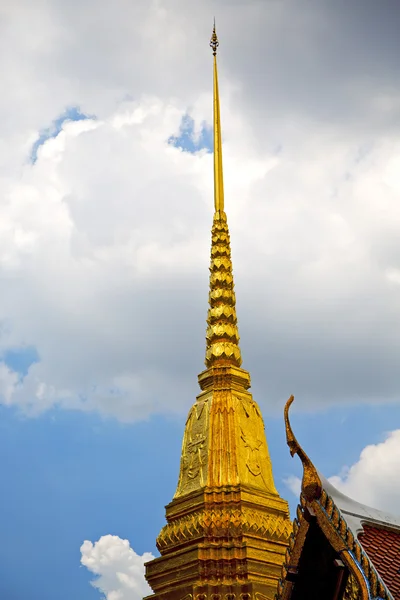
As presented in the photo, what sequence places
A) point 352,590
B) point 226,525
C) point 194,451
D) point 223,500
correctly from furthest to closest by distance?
point 194,451 < point 223,500 < point 226,525 < point 352,590

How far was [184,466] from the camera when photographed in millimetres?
17562

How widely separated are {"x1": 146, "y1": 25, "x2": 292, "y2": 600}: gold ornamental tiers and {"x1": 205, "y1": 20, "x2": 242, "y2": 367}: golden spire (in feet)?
0.09

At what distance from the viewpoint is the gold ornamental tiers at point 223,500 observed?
50.2 ft

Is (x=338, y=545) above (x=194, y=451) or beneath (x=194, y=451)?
beneath

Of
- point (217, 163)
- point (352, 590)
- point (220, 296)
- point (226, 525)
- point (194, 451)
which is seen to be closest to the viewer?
point (352, 590)

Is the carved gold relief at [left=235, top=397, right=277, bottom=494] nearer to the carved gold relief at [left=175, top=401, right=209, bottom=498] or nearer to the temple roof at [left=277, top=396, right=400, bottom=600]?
the carved gold relief at [left=175, top=401, right=209, bottom=498]

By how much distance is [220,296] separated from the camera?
1941 cm

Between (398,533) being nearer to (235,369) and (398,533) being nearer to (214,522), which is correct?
(214,522)

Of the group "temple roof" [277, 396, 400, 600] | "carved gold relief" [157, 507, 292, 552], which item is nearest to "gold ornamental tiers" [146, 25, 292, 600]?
"carved gold relief" [157, 507, 292, 552]

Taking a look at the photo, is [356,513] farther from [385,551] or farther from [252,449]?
[252,449]

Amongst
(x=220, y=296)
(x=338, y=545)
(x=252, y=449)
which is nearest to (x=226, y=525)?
(x=252, y=449)

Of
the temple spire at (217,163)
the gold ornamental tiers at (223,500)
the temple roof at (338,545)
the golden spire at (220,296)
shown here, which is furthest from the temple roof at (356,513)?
the temple spire at (217,163)

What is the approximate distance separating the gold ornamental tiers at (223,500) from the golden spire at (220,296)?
0.03 metres

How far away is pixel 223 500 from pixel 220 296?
507 cm
